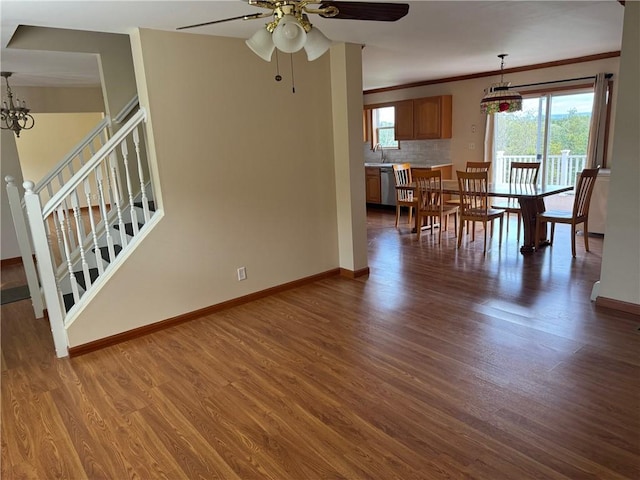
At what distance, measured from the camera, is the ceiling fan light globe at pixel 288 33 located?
73.0 inches

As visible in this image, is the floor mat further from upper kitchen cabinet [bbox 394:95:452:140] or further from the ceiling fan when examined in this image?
upper kitchen cabinet [bbox 394:95:452:140]

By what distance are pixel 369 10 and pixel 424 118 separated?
5874 millimetres

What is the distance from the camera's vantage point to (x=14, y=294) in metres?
4.71

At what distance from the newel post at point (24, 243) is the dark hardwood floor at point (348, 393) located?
0.61 ft

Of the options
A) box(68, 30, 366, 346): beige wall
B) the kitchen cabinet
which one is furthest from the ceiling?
the kitchen cabinet

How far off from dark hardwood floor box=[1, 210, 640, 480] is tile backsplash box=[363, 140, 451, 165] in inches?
167

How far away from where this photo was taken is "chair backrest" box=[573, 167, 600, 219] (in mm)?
4730

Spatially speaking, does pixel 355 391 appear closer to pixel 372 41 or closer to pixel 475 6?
pixel 475 6

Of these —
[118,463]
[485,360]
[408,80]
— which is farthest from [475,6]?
[408,80]

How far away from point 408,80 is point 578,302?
5.03 meters

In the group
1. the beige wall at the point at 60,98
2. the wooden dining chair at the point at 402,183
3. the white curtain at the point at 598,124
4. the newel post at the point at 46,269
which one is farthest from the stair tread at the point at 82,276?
the white curtain at the point at 598,124

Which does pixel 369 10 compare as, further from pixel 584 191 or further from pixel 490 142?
pixel 490 142

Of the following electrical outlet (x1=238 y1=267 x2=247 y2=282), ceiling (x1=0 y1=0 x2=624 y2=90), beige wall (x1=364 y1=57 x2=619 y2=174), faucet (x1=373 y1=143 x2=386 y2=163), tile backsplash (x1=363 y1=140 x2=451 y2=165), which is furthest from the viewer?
faucet (x1=373 y1=143 x2=386 y2=163)

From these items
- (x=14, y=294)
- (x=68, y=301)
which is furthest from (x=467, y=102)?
(x=14, y=294)
